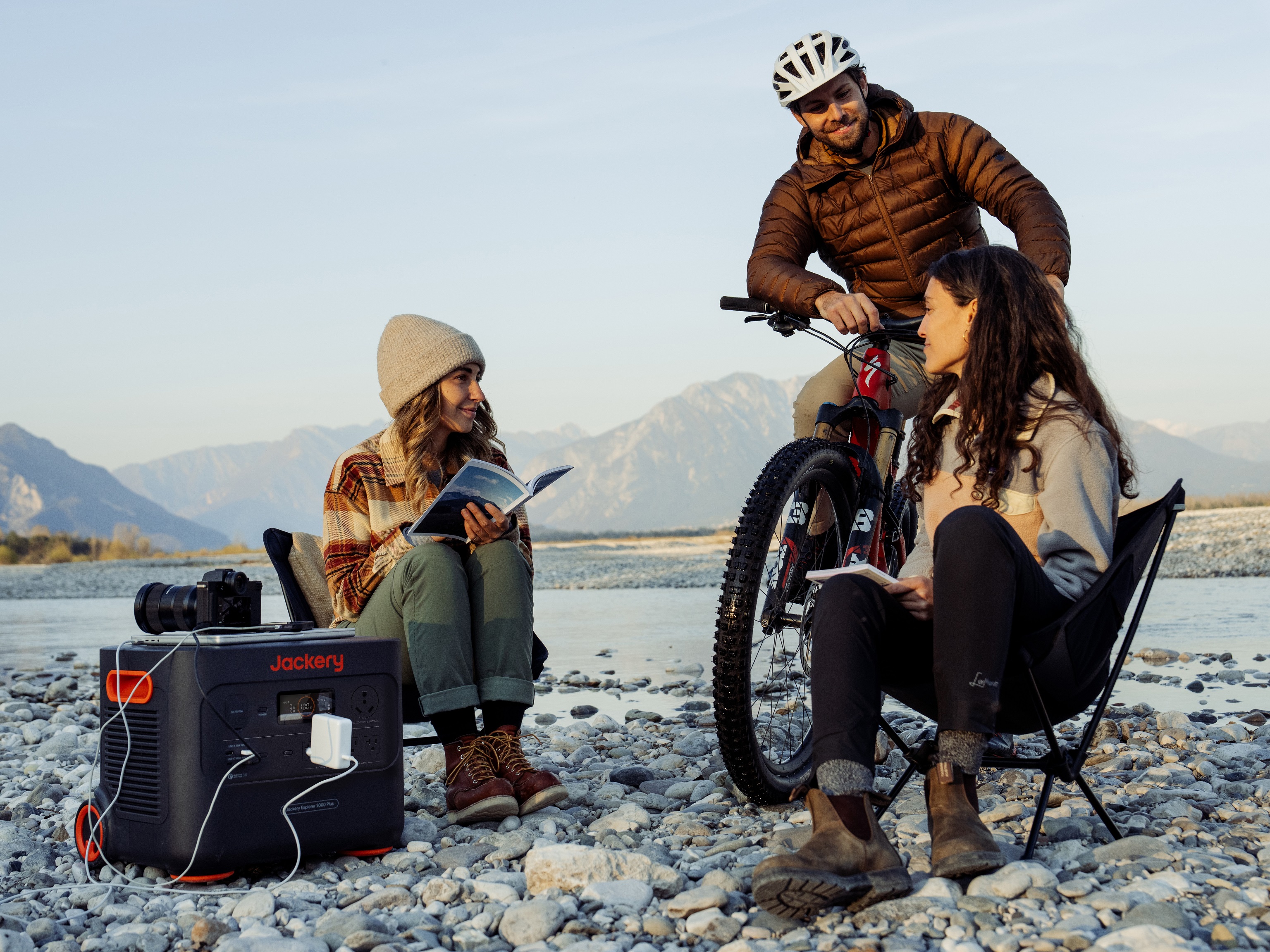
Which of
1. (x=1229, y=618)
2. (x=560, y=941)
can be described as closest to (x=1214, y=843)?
(x=560, y=941)

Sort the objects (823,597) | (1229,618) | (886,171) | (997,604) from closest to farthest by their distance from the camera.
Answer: (997,604) → (823,597) → (886,171) → (1229,618)

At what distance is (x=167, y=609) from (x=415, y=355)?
3.40 feet

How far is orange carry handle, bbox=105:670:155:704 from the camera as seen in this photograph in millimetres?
2262

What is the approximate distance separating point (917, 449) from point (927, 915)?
109 centimetres

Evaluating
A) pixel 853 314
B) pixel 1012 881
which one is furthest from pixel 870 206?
pixel 1012 881

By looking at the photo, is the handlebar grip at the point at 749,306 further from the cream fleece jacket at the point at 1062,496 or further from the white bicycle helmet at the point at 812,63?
the cream fleece jacket at the point at 1062,496

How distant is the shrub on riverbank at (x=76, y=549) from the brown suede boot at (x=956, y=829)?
27.3 m

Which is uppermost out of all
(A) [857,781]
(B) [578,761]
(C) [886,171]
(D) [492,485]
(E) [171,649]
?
(C) [886,171]

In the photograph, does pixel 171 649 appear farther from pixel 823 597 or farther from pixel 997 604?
pixel 997 604

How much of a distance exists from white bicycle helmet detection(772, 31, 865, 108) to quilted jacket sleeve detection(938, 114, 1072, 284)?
1.36 ft

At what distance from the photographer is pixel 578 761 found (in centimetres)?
357

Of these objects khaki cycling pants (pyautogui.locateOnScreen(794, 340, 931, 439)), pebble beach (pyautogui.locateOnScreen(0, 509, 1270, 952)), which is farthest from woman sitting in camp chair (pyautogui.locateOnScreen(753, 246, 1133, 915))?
khaki cycling pants (pyautogui.locateOnScreen(794, 340, 931, 439))

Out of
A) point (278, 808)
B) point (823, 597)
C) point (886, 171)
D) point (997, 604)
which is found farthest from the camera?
point (886, 171)

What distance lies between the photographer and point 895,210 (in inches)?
137
